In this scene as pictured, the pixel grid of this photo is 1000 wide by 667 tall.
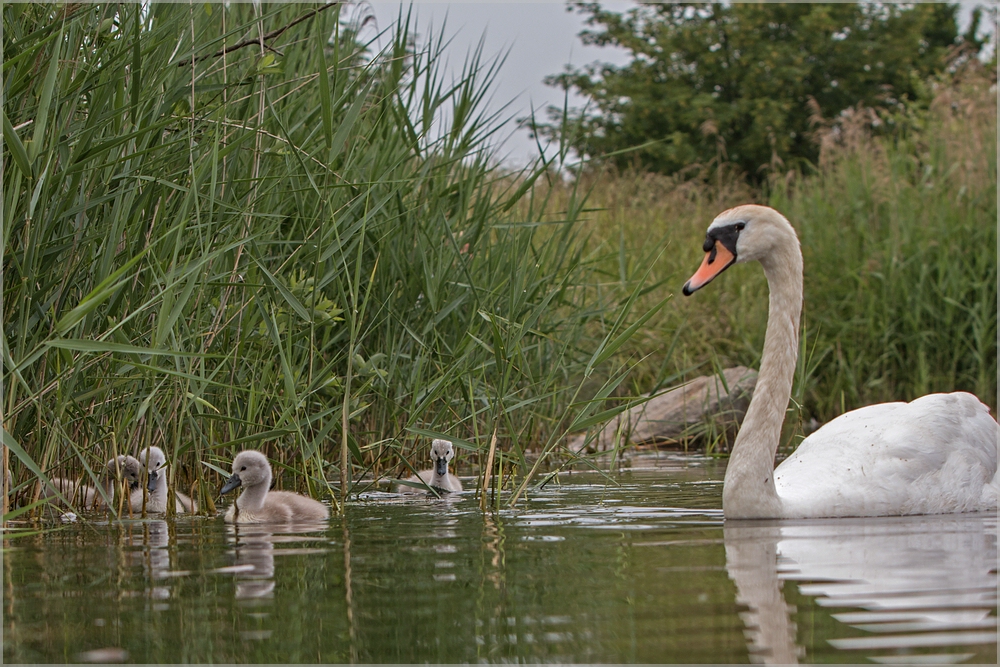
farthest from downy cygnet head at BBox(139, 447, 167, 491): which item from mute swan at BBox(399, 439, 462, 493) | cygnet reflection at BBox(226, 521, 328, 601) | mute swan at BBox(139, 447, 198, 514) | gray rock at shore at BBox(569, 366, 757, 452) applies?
gray rock at shore at BBox(569, 366, 757, 452)

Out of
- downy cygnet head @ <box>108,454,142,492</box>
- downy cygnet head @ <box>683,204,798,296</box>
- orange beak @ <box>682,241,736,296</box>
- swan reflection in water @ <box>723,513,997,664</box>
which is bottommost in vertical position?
swan reflection in water @ <box>723,513,997,664</box>

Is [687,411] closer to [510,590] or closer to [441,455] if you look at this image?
[441,455]

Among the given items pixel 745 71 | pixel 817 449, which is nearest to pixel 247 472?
pixel 817 449

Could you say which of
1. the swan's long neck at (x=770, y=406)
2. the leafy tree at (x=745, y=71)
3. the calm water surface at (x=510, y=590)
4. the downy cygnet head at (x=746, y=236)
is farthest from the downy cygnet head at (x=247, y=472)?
the leafy tree at (x=745, y=71)

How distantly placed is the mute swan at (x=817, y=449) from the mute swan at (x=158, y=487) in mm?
2215

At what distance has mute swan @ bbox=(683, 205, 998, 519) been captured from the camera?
479cm

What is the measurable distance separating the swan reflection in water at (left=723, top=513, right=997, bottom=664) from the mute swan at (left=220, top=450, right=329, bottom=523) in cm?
162

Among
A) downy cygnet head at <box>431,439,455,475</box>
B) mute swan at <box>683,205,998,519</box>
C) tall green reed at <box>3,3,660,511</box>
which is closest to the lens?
tall green reed at <box>3,3,660,511</box>

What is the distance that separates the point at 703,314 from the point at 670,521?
6864 millimetres

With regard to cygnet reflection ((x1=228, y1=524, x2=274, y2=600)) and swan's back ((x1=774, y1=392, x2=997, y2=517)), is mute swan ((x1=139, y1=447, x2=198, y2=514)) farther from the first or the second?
swan's back ((x1=774, y1=392, x2=997, y2=517))

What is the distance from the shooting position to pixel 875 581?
326cm

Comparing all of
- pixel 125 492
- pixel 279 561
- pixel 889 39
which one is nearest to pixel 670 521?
pixel 279 561

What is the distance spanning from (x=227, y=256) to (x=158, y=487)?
3.24 ft

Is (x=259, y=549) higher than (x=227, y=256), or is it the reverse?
(x=227, y=256)
